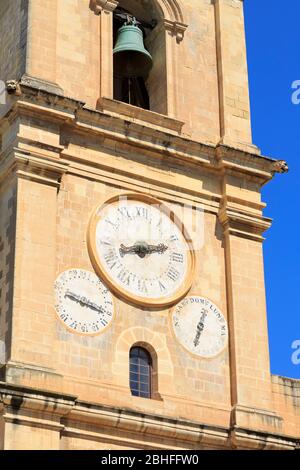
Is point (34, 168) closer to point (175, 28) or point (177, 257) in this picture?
point (177, 257)

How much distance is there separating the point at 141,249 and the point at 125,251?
34 cm

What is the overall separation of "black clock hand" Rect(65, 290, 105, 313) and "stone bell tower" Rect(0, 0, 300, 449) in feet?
0.09

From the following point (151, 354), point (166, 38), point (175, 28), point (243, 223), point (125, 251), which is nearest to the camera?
point (151, 354)

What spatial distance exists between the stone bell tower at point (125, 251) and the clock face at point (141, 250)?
1.1 inches

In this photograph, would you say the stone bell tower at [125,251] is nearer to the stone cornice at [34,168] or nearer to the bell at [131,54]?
the stone cornice at [34,168]

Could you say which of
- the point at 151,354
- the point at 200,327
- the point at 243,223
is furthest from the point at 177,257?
the point at 151,354

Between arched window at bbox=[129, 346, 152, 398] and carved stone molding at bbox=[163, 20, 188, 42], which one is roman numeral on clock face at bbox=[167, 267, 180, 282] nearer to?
arched window at bbox=[129, 346, 152, 398]

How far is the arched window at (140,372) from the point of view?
29.9 m

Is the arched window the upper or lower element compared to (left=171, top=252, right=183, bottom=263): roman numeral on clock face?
lower

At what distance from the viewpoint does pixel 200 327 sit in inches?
1220

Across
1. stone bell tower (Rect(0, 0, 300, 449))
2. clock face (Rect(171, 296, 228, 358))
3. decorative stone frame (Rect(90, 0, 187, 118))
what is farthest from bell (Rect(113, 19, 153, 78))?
clock face (Rect(171, 296, 228, 358))

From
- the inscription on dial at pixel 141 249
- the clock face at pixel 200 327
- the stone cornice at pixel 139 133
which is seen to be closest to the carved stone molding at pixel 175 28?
the stone cornice at pixel 139 133

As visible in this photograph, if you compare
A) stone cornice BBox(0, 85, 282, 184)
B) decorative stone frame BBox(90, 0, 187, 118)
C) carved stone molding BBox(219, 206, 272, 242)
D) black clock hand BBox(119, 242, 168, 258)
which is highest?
decorative stone frame BBox(90, 0, 187, 118)

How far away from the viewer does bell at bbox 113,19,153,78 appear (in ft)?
111
